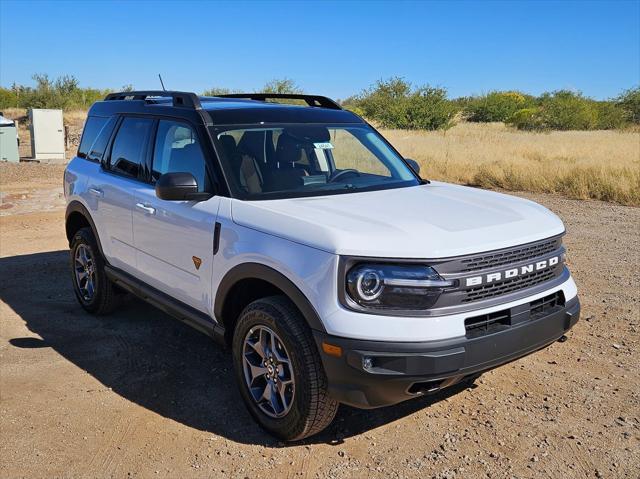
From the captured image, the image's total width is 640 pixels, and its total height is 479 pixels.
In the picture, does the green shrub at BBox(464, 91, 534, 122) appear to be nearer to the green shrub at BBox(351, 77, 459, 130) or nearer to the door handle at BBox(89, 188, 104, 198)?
the green shrub at BBox(351, 77, 459, 130)

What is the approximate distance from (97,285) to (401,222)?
10.8 ft

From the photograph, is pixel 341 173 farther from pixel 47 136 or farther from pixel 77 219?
pixel 47 136

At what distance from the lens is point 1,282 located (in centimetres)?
659

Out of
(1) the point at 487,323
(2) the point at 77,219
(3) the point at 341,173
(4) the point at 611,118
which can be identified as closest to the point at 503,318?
(1) the point at 487,323

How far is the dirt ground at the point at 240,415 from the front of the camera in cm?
316

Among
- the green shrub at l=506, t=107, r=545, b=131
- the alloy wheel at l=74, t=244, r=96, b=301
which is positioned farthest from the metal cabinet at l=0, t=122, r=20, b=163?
the green shrub at l=506, t=107, r=545, b=131

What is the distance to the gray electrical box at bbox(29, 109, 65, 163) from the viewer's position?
18016 millimetres

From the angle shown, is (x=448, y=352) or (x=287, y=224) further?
(x=287, y=224)

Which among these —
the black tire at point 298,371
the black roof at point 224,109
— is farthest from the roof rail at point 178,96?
the black tire at point 298,371

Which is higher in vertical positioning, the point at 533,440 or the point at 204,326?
the point at 204,326

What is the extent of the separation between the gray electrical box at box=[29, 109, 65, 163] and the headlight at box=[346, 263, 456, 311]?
1755 centimetres

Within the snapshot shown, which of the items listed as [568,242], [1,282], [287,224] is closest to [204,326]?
[287,224]

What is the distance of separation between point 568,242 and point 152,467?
21.8ft

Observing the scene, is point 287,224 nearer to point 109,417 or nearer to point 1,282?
point 109,417
